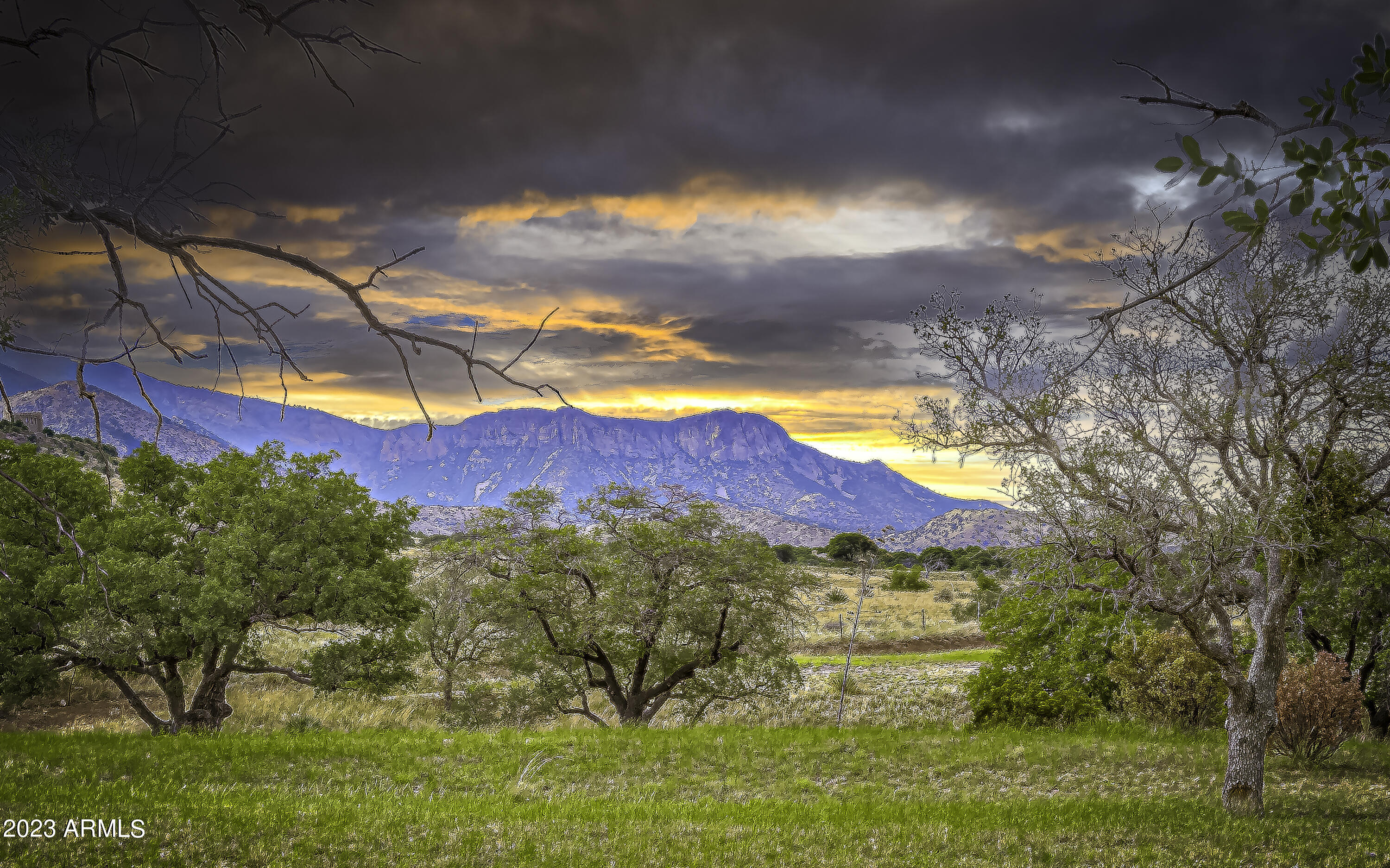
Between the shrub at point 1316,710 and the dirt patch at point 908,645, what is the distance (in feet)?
101

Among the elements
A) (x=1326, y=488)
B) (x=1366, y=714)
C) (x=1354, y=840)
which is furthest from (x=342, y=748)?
(x=1366, y=714)

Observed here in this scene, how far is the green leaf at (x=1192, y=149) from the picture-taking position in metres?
3.20

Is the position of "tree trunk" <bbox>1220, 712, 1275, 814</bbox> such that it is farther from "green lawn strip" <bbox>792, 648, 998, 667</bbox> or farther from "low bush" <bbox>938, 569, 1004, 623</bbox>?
"low bush" <bbox>938, 569, 1004, 623</bbox>

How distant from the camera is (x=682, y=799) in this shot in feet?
38.0

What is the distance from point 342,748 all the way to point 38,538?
36.5 ft

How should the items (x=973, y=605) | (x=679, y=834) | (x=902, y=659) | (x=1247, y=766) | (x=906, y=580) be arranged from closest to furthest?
(x=679, y=834), (x=1247, y=766), (x=902, y=659), (x=973, y=605), (x=906, y=580)

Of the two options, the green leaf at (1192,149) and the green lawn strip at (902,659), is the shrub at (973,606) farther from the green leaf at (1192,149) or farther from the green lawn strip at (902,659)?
the green leaf at (1192,149)

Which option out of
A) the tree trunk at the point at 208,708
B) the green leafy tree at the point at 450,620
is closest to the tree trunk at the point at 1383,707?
the green leafy tree at the point at 450,620

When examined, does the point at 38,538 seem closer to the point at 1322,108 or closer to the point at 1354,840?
Answer: the point at 1322,108

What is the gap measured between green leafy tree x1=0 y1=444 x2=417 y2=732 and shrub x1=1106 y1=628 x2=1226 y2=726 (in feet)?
62.5

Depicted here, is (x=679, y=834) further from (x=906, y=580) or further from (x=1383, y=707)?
(x=906, y=580)

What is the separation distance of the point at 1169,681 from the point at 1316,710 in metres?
3.91

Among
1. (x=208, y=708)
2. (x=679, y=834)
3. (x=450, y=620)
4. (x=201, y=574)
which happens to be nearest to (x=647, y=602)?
(x=450, y=620)

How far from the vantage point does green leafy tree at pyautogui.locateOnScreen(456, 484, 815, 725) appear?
1942 centimetres
